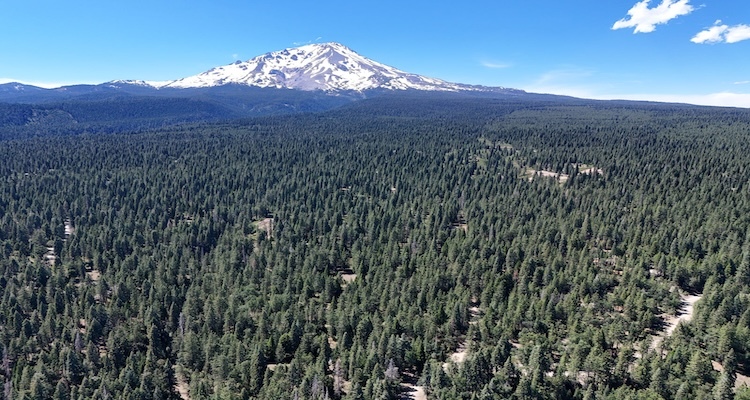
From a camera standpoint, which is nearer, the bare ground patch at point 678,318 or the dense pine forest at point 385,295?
the dense pine forest at point 385,295

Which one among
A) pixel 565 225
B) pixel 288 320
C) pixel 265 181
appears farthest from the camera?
pixel 265 181

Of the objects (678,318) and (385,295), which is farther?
(385,295)

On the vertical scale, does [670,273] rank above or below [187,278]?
above

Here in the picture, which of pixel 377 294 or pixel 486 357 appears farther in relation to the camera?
pixel 377 294

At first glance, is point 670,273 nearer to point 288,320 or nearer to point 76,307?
point 288,320

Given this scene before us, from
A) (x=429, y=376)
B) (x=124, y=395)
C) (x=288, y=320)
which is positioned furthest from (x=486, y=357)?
(x=124, y=395)

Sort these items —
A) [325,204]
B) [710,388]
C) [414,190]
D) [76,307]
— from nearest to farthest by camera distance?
[710,388] < [76,307] < [325,204] < [414,190]

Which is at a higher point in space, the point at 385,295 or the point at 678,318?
the point at 385,295

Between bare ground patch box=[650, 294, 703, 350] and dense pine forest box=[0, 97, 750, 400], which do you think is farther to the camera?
bare ground patch box=[650, 294, 703, 350]
